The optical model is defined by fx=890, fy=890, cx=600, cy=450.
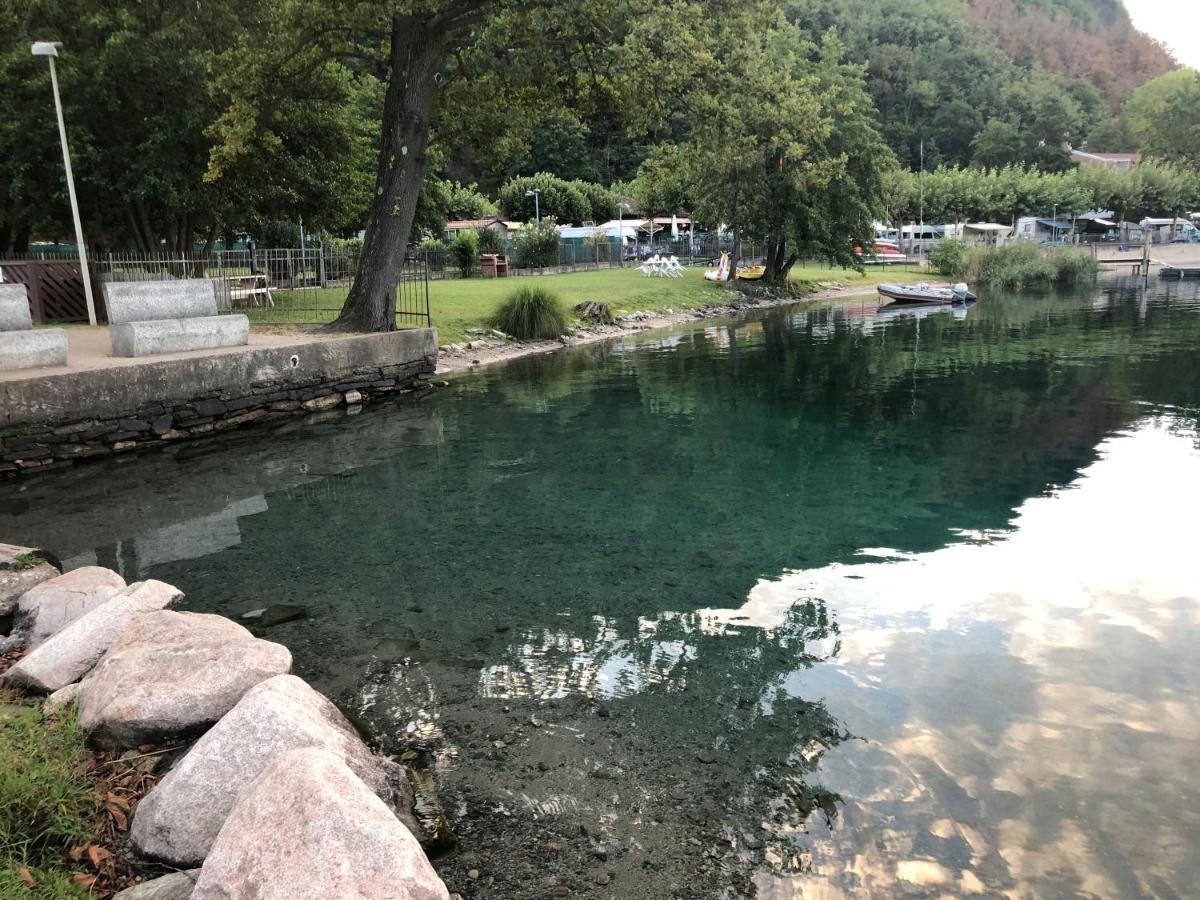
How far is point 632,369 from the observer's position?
21406 mm

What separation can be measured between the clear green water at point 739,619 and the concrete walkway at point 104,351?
1.46 meters

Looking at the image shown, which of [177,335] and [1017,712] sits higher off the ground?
[177,335]

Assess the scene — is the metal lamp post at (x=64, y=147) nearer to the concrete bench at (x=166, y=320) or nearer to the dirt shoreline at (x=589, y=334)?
the concrete bench at (x=166, y=320)

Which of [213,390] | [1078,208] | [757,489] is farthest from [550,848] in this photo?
[1078,208]

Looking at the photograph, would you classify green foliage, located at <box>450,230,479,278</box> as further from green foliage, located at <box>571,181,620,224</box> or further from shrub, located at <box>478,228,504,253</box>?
green foliage, located at <box>571,181,620,224</box>

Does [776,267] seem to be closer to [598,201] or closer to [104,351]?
[598,201]

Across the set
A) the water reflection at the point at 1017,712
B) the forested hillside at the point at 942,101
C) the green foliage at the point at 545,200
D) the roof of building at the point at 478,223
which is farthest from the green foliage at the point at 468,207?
the water reflection at the point at 1017,712

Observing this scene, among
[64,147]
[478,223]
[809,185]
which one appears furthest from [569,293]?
[478,223]

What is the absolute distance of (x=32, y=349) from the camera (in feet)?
41.6

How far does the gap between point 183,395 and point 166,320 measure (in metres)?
1.63

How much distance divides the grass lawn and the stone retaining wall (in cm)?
464

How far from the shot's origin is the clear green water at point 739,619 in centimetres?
436

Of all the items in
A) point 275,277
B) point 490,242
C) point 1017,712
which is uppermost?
point 490,242

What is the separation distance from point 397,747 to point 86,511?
697cm
